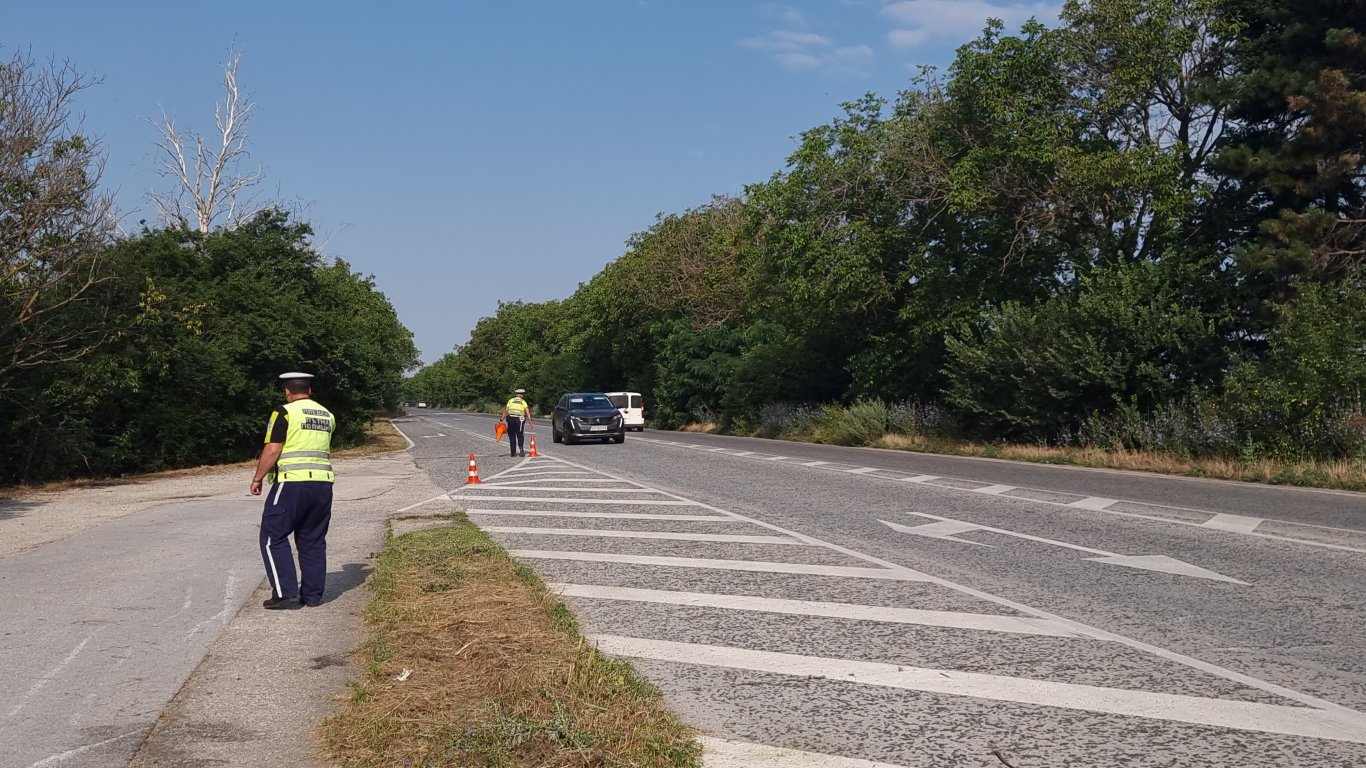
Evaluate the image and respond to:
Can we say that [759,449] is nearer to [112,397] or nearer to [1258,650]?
[112,397]

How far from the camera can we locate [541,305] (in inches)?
4811

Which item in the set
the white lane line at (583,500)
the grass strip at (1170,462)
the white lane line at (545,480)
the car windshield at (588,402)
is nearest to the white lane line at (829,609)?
the white lane line at (583,500)

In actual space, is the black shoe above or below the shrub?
below

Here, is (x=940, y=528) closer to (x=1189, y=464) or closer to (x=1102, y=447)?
Result: (x=1189, y=464)

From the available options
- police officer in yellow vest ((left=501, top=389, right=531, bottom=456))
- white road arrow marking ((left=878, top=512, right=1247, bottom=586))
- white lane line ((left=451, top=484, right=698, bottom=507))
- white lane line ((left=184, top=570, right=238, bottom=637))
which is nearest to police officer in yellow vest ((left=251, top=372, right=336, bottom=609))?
white lane line ((left=184, top=570, right=238, bottom=637))

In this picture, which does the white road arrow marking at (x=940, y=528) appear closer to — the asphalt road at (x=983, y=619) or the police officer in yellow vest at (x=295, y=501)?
the asphalt road at (x=983, y=619)

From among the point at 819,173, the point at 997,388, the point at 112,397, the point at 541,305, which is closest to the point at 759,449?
the point at 997,388

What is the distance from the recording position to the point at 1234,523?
39.1 feet

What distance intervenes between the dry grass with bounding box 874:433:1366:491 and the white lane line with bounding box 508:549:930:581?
11.0 metres

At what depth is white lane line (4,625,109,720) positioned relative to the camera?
212 inches

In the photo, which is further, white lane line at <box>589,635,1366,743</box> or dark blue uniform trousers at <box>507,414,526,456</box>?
dark blue uniform trousers at <box>507,414,526,456</box>

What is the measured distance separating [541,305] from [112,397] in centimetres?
9881

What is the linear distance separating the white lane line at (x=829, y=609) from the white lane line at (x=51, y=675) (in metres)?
3.20

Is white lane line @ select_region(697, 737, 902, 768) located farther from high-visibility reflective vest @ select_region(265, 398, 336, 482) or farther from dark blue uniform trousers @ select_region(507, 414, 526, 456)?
dark blue uniform trousers @ select_region(507, 414, 526, 456)
